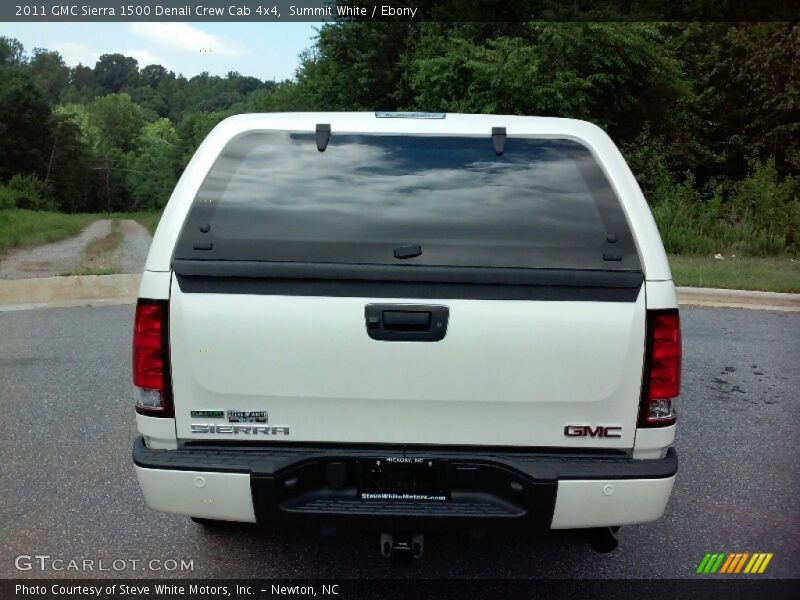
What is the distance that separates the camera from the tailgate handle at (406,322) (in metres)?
2.83

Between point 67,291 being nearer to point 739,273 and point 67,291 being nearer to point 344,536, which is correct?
point 344,536

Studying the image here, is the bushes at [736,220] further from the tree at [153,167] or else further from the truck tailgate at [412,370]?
the tree at [153,167]

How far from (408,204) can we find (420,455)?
0.93 metres

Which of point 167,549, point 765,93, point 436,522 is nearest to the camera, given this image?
point 436,522

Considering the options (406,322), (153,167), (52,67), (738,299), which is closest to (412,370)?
(406,322)

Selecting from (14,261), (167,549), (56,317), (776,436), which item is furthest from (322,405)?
(14,261)

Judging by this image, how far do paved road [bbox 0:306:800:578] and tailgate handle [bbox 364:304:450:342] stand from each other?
1292 mm

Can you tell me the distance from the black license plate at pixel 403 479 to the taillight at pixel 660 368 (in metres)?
0.75

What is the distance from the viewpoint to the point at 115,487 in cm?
461

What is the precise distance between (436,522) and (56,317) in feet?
28.4

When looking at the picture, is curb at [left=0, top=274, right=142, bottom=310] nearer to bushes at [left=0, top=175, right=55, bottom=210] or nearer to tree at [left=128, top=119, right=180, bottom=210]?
bushes at [left=0, top=175, right=55, bottom=210]

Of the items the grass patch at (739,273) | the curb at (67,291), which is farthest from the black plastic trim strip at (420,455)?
the grass patch at (739,273)

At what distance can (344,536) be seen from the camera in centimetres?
391

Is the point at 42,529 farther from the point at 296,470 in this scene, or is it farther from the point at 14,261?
the point at 14,261
